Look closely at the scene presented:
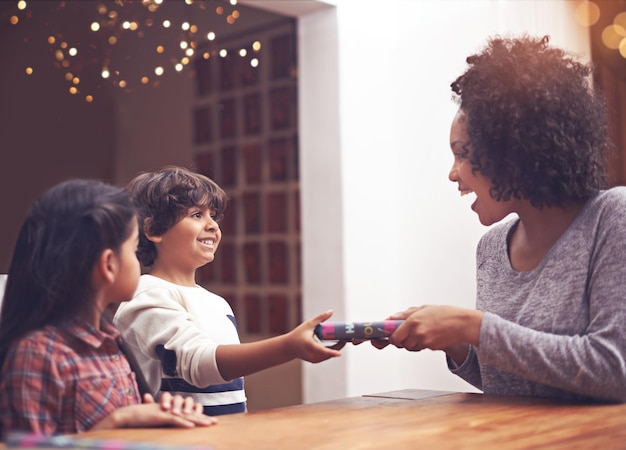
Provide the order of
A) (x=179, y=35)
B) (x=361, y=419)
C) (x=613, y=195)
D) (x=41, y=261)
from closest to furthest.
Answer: (x=41, y=261), (x=361, y=419), (x=613, y=195), (x=179, y=35)

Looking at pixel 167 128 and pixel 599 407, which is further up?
pixel 167 128

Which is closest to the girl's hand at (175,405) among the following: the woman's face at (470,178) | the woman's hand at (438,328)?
the woman's hand at (438,328)

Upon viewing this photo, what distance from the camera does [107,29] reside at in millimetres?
3662

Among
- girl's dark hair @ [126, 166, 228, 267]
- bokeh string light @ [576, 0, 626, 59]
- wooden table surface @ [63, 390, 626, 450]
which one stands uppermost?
bokeh string light @ [576, 0, 626, 59]

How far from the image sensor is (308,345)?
1.48 meters

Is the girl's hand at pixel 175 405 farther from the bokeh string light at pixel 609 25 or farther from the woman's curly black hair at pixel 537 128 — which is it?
the bokeh string light at pixel 609 25

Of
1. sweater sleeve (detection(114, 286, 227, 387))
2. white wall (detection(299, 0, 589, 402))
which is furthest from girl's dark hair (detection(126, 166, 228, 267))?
white wall (detection(299, 0, 589, 402))

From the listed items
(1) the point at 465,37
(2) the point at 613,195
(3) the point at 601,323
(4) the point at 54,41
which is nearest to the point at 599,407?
(3) the point at 601,323

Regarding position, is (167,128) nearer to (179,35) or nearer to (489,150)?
(179,35)

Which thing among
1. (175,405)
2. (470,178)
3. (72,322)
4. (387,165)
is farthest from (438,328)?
(387,165)

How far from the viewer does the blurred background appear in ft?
11.0

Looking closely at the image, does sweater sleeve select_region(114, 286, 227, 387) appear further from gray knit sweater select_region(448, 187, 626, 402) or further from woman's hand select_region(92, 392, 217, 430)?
gray knit sweater select_region(448, 187, 626, 402)

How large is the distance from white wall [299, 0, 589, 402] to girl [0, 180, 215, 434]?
216cm

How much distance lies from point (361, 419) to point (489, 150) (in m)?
0.62
